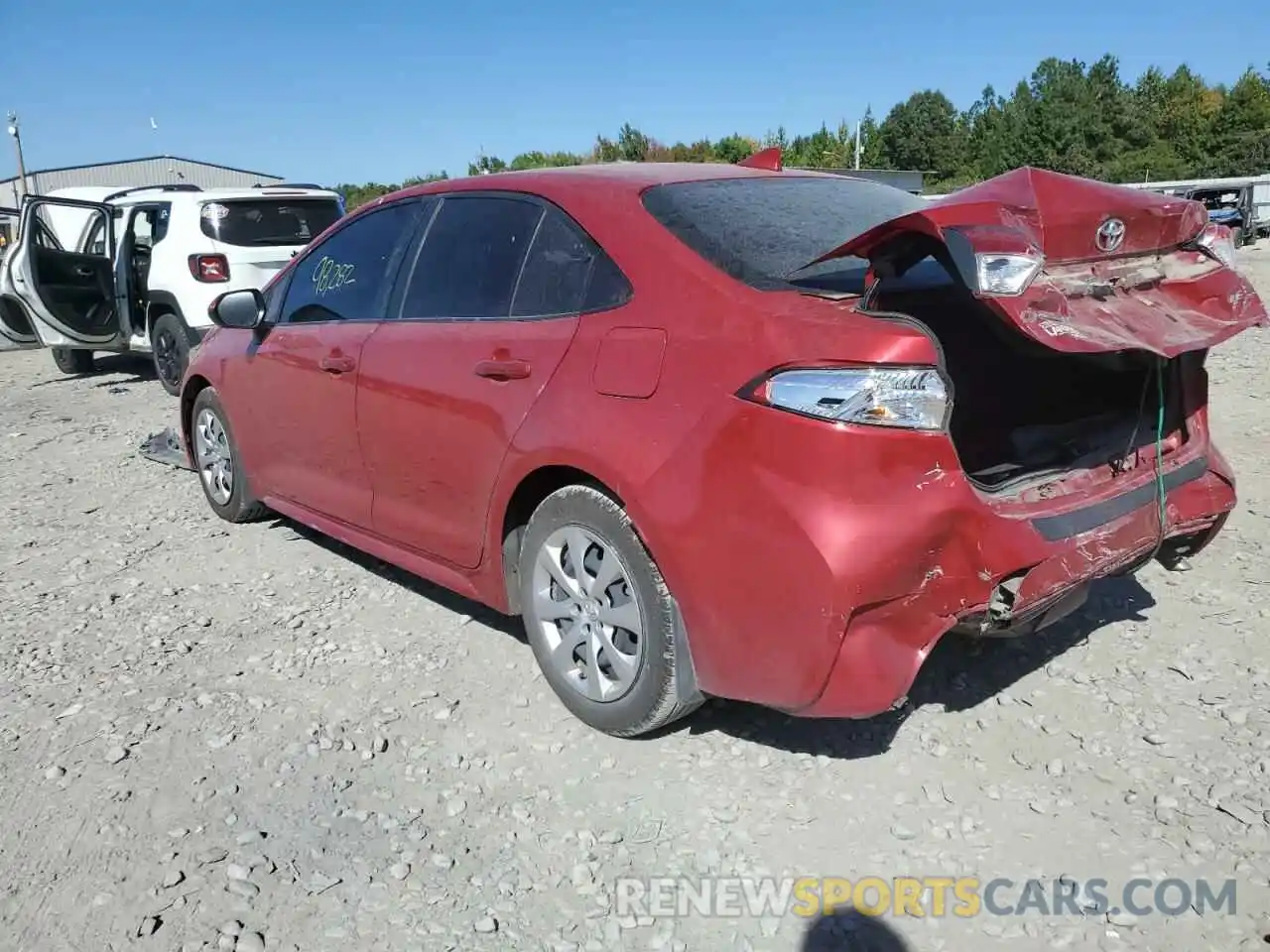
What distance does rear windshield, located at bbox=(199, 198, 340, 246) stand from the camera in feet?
29.0

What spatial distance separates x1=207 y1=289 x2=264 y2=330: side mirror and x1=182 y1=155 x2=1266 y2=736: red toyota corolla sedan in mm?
820

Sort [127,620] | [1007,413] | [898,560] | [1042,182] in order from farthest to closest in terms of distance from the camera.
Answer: [127,620] < [1007,413] < [1042,182] < [898,560]

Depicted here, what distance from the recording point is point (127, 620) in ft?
13.5

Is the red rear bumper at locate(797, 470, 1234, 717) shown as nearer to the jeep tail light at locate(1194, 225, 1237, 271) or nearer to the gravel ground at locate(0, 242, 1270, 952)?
the gravel ground at locate(0, 242, 1270, 952)

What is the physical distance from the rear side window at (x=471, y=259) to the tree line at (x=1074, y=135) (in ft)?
137

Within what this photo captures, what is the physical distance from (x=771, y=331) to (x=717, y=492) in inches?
16.8

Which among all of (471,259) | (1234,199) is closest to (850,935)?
(471,259)

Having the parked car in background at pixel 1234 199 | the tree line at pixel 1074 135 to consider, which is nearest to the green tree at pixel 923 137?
the tree line at pixel 1074 135

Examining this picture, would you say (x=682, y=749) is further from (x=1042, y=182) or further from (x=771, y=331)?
(x=1042, y=182)

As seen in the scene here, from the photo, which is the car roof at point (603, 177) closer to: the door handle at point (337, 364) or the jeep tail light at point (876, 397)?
the door handle at point (337, 364)

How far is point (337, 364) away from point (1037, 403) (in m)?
2.61

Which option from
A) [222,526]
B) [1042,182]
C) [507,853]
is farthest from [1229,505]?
[222,526]

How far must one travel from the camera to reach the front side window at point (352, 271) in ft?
12.6

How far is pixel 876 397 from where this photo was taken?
2307 millimetres
